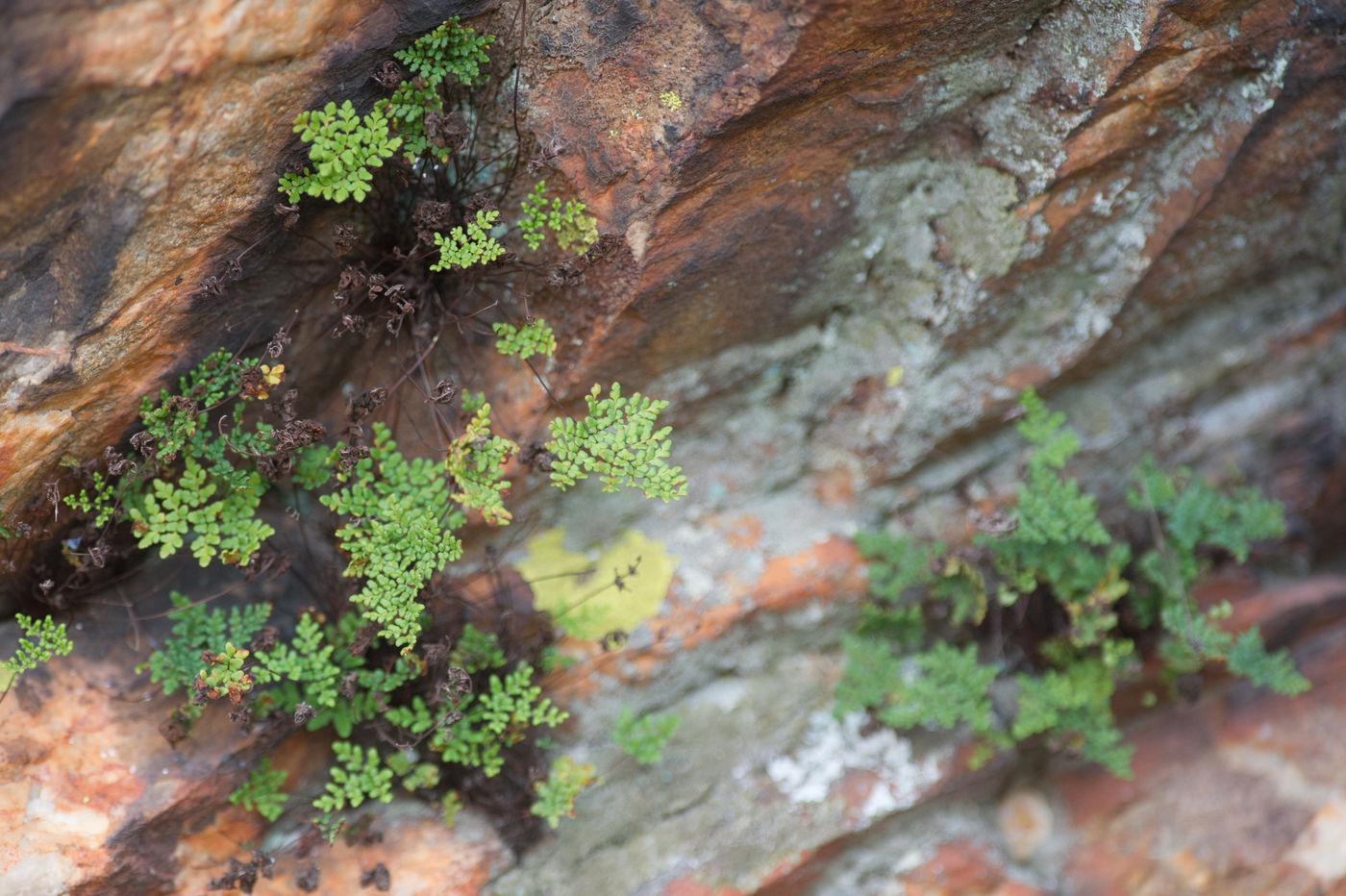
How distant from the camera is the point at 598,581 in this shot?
3.29 meters

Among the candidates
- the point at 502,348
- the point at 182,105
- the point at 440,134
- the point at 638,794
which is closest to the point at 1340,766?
the point at 638,794

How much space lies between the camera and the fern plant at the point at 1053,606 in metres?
3.31

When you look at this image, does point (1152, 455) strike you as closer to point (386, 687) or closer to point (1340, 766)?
point (1340, 766)

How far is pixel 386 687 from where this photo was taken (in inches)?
110

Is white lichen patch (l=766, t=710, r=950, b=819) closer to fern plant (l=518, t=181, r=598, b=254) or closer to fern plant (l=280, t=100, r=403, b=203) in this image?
fern plant (l=518, t=181, r=598, b=254)

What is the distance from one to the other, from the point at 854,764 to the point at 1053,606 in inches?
41.1

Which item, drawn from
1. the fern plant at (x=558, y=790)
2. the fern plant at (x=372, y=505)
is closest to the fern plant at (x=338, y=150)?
the fern plant at (x=372, y=505)

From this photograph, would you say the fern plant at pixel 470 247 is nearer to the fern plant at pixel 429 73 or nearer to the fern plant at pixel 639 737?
the fern plant at pixel 429 73

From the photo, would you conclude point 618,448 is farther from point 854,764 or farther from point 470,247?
point 854,764

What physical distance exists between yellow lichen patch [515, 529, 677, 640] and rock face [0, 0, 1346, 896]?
0.09m

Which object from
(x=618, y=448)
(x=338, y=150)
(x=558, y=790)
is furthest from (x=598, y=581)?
(x=338, y=150)

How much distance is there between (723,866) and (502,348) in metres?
2.06

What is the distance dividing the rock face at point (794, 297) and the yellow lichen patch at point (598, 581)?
0.30ft

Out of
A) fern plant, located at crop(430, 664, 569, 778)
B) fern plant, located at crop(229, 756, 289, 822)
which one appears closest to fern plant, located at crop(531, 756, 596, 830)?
fern plant, located at crop(430, 664, 569, 778)
